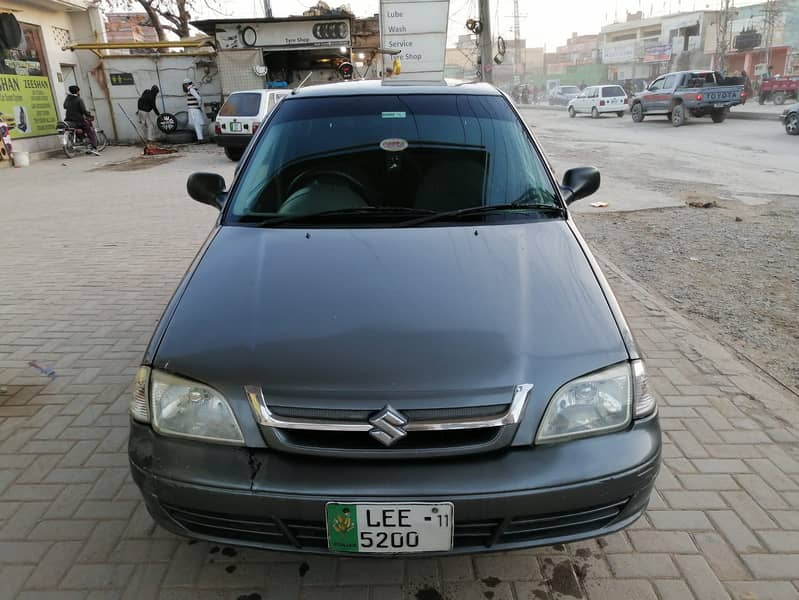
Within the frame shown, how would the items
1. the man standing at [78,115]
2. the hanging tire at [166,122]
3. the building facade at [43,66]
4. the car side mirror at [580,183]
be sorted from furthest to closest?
the hanging tire at [166,122] → the man standing at [78,115] → the building facade at [43,66] → the car side mirror at [580,183]

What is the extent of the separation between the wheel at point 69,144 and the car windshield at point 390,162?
15342 millimetres

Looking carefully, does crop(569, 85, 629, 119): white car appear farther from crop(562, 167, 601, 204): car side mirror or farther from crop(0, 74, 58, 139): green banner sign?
crop(562, 167, 601, 204): car side mirror

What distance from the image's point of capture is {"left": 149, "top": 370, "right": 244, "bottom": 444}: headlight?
1785 millimetres

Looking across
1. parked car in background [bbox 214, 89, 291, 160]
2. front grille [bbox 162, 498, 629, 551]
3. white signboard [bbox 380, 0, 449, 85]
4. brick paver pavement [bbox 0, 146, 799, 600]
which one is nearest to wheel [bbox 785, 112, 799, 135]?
white signboard [bbox 380, 0, 449, 85]

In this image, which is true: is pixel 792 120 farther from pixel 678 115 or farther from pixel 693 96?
pixel 678 115

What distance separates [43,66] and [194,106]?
4.10 meters

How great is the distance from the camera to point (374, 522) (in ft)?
5.50

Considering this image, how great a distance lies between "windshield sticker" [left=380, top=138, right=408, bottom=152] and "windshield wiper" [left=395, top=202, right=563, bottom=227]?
0.56 metres

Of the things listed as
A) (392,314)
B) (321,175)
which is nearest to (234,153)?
(321,175)

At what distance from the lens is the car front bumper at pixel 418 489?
1664mm

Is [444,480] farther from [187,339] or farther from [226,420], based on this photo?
[187,339]

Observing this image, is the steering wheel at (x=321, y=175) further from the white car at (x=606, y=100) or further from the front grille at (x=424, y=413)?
the white car at (x=606, y=100)

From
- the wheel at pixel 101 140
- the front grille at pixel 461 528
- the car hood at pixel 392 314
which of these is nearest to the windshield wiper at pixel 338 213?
the car hood at pixel 392 314

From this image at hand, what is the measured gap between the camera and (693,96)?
20.3 m
